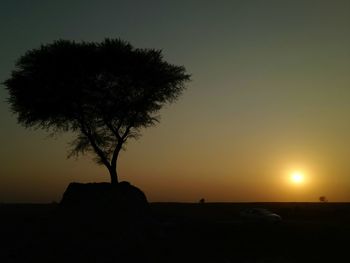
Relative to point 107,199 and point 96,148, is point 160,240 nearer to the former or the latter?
point 107,199

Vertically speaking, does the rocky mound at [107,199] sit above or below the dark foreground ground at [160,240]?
above

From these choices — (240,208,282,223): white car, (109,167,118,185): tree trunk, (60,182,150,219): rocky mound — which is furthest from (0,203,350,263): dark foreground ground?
(240,208,282,223): white car

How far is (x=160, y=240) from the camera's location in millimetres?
42000

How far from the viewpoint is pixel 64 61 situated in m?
52.3

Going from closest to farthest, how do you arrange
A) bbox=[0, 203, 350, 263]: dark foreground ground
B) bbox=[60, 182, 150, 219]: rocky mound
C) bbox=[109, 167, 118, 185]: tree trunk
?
bbox=[0, 203, 350, 263]: dark foreground ground < bbox=[60, 182, 150, 219]: rocky mound < bbox=[109, 167, 118, 185]: tree trunk

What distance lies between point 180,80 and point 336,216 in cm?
2217

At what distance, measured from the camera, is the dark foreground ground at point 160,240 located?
131 feet

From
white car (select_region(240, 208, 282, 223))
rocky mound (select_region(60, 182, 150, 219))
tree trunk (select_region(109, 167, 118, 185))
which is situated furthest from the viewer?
white car (select_region(240, 208, 282, 223))

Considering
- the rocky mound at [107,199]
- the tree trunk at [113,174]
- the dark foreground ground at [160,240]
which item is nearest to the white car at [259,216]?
the dark foreground ground at [160,240]

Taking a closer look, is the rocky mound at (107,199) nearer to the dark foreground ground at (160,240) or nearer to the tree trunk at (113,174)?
the dark foreground ground at (160,240)

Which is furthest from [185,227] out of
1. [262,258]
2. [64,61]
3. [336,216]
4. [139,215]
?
[336,216]

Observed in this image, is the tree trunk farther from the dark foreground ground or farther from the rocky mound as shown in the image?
the dark foreground ground

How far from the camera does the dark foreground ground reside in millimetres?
39781

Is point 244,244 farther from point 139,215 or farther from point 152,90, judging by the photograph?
point 152,90
